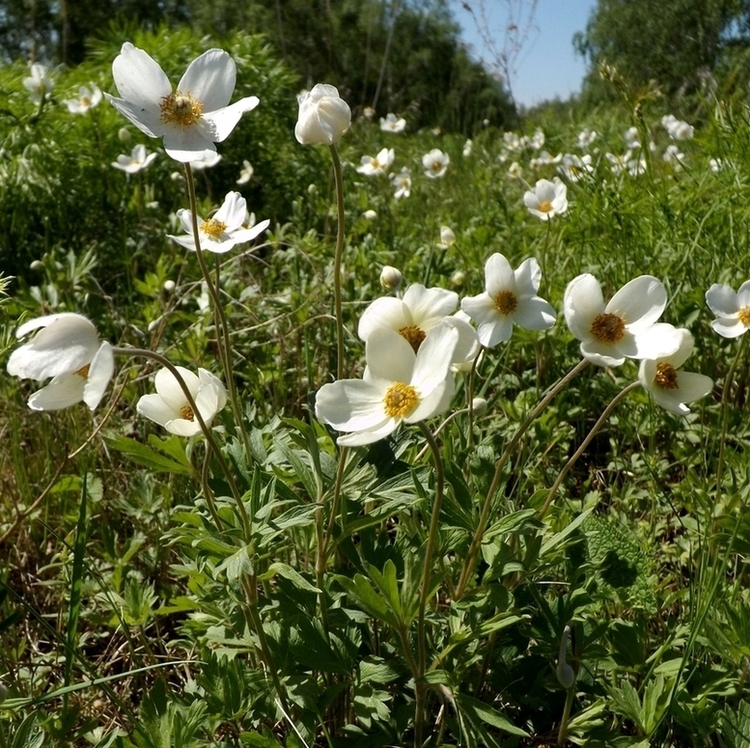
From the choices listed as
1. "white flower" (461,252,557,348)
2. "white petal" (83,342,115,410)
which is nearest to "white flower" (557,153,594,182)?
"white flower" (461,252,557,348)

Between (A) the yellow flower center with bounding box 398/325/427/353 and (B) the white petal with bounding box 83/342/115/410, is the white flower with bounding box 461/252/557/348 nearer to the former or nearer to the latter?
(A) the yellow flower center with bounding box 398/325/427/353

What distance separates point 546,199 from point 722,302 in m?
1.31

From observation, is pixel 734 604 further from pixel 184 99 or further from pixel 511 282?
pixel 184 99

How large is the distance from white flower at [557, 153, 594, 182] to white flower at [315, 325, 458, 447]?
7.89 feet

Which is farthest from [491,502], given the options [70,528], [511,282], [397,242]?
[397,242]

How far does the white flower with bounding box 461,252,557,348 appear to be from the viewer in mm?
1401

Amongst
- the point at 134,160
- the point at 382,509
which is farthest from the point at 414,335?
the point at 134,160

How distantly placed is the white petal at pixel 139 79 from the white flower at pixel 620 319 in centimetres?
76

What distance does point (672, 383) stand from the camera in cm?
139

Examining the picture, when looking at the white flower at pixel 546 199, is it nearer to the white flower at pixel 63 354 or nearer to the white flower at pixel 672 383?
the white flower at pixel 672 383

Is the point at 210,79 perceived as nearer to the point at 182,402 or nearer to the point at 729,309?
the point at 182,402

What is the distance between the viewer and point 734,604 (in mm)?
1417

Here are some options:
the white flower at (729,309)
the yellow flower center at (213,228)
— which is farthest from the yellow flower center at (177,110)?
the white flower at (729,309)

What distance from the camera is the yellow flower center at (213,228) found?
1.58 metres
